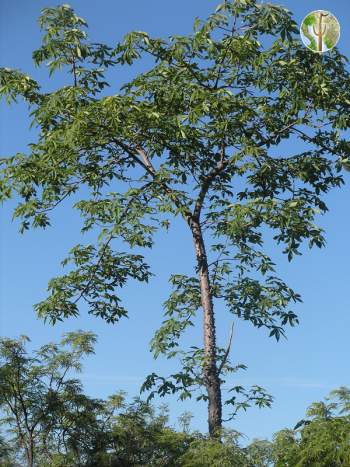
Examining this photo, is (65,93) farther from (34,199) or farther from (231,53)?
(231,53)

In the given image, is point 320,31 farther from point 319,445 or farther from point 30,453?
point 30,453

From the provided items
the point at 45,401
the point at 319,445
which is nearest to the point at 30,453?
the point at 45,401

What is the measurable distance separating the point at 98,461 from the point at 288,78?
7.00 metres

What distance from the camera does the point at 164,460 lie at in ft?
35.1

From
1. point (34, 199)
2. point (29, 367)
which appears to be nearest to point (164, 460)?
point (29, 367)

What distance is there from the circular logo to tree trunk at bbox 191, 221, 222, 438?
3.10 meters

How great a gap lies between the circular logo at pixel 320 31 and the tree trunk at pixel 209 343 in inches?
122

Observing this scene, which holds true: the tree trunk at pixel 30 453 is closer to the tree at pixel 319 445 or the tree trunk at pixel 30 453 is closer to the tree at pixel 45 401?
the tree at pixel 45 401

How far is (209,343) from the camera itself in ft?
31.6

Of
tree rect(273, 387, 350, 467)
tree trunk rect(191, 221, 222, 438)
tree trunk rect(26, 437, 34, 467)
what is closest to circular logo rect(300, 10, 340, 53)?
tree trunk rect(191, 221, 222, 438)

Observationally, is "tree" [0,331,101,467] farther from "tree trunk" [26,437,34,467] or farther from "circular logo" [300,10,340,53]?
"circular logo" [300,10,340,53]

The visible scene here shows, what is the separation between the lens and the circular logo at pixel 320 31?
977cm

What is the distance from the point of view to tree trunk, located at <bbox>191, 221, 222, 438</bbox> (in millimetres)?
9375

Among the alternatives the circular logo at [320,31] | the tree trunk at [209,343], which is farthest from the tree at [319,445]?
the circular logo at [320,31]
